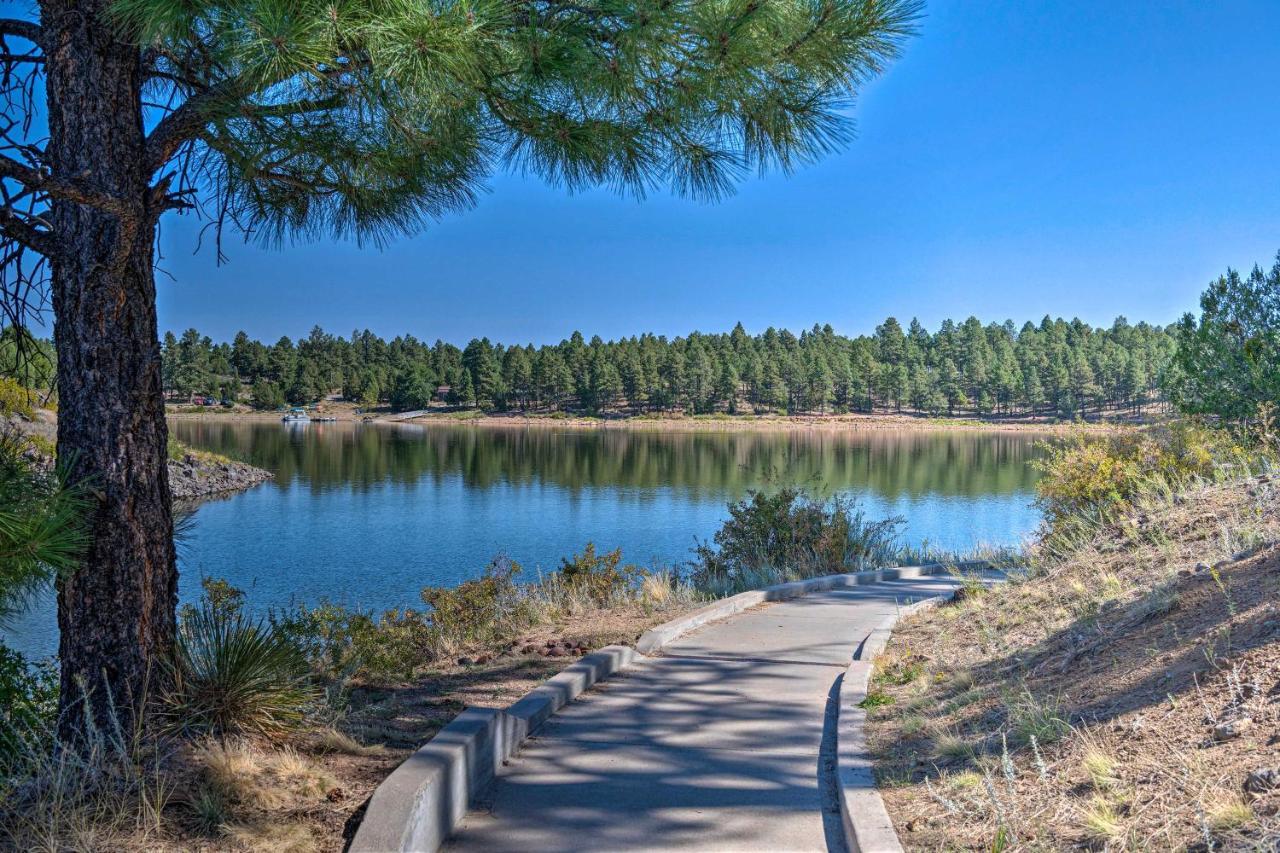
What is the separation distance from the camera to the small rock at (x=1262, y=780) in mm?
2766

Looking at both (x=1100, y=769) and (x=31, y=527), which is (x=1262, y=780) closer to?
(x=1100, y=769)

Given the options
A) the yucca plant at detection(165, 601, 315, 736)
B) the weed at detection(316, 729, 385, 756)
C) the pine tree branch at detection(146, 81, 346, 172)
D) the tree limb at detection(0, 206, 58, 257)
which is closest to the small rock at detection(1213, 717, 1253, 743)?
the weed at detection(316, 729, 385, 756)

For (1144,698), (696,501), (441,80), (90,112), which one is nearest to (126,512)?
(90,112)

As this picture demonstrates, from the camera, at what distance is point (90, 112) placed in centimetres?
405

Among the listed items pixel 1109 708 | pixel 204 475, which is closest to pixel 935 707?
pixel 1109 708

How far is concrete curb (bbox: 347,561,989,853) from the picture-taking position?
338cm

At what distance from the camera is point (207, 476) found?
109 feet

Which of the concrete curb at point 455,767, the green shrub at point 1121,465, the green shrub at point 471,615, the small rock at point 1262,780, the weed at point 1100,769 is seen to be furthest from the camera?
the green shrub at point 1121,465

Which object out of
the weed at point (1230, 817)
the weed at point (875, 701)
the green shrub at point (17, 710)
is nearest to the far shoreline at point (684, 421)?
the weed at point (875, 701)

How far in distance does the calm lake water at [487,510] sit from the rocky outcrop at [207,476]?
1.08 m

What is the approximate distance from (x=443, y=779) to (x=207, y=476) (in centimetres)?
3313

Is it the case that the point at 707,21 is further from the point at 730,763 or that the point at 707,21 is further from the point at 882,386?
the point at 882,386

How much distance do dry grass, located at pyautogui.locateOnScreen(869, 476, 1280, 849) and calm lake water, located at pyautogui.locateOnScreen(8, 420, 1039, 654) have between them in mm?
4927

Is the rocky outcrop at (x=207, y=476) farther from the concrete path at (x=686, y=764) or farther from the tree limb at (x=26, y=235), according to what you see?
the tree limb at (x=26, y=235)
